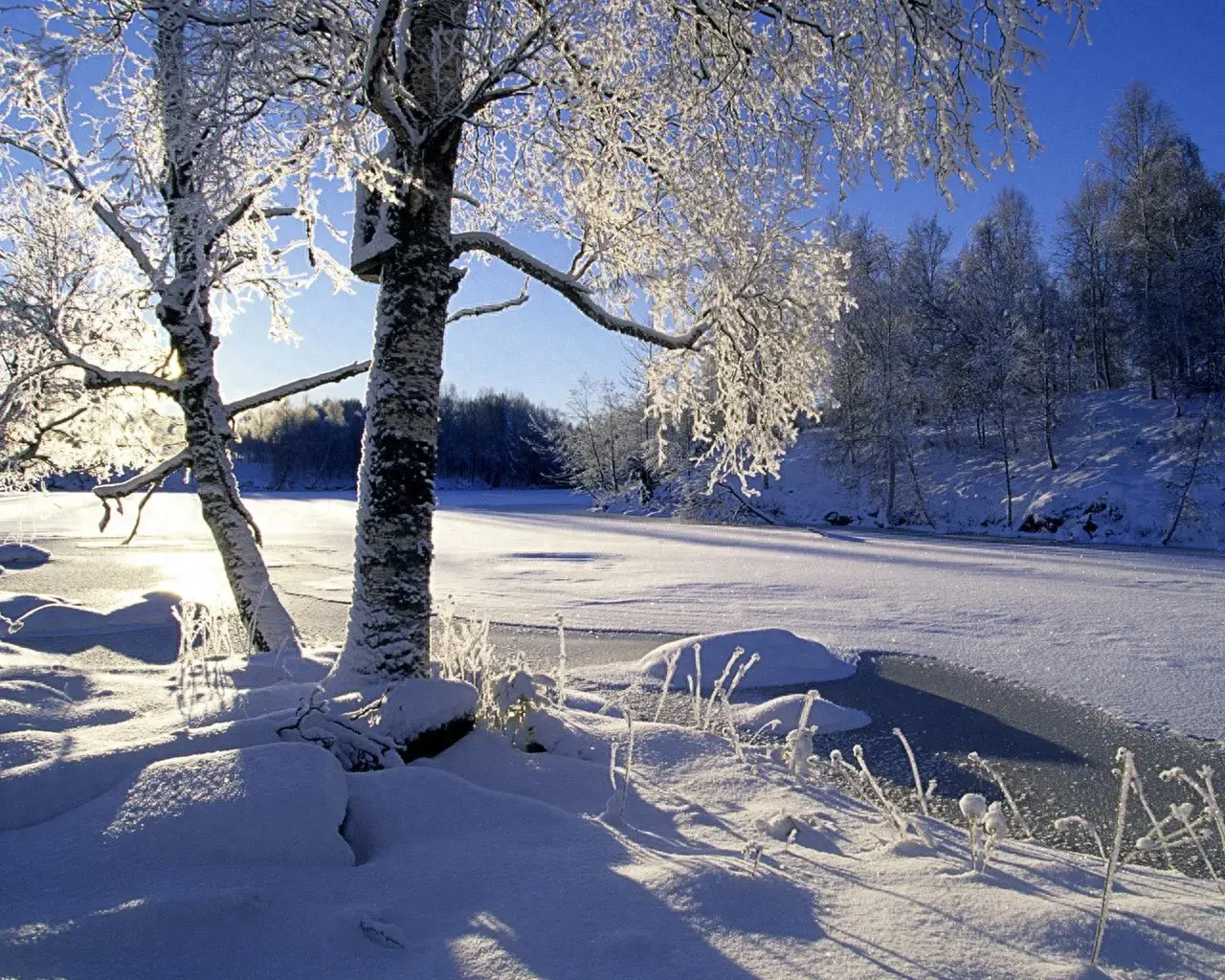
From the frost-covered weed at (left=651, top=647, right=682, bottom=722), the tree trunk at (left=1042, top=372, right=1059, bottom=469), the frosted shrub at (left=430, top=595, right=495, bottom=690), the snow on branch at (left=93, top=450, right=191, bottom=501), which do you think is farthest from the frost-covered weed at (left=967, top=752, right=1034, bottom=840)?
the tree trunk at (left=1042, top=372, right=1059, bottom=469)

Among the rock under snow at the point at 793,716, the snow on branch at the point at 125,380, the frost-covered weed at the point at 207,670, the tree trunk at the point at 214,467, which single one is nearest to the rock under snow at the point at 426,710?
the frost-covered weed at the point at 207,670

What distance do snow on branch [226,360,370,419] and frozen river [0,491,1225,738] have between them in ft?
10.4

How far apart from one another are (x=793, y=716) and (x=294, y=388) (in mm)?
5476

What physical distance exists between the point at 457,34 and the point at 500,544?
16.6 m

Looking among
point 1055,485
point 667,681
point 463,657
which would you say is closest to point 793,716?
point 667,681

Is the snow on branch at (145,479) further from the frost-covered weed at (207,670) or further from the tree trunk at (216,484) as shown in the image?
the frost-covered weed at (207,670)

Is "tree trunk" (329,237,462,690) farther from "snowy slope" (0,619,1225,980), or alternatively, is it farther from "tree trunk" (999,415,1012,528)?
"tree trunk" (999,415,1012,528)

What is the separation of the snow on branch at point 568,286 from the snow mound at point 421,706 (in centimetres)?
213

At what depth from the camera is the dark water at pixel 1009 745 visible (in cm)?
392

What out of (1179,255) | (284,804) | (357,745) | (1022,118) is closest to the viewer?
(284,804)

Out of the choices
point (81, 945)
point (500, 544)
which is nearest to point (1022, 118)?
point (81, 945)

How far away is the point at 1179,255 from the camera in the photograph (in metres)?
28.1

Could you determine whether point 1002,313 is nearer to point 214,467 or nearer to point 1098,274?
point 1098,274

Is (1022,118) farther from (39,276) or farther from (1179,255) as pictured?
(1179,255)
